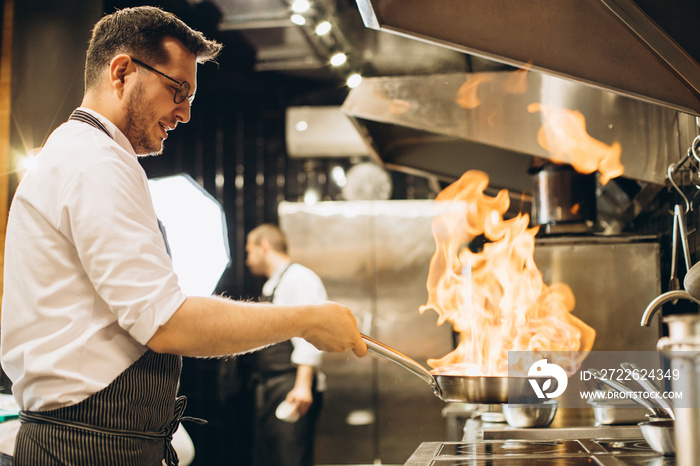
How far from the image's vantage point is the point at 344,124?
15.9 ft

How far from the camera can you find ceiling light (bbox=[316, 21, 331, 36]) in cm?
342

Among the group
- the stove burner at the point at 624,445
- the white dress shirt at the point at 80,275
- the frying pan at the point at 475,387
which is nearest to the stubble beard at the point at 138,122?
the white dress shirt at the point at 80,275

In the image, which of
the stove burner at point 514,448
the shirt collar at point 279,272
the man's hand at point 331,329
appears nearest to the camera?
the man's hand at point 331,329

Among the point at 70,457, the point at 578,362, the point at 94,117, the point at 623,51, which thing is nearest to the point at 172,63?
the point at 94,117

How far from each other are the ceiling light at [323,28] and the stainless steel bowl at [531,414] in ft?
7.41

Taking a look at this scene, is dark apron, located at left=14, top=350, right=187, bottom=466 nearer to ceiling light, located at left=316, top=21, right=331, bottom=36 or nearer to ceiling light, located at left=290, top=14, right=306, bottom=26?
ceiling light, located at left=316, top=21, right=331, bottom=36

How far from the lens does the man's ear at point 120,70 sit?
1217 mm

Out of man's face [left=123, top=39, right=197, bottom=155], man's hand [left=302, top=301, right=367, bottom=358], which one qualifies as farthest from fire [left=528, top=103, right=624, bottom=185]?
man's face [left=123, top=39, right=197, bottom=155]

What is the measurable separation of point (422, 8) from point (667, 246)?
4.78ft

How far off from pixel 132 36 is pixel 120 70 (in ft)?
0.25

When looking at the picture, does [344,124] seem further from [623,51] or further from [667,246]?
[623,51]

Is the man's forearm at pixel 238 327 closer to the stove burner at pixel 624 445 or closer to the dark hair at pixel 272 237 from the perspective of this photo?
the stove burner at pixel 624 445

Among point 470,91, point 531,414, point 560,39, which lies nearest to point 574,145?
point 470,91

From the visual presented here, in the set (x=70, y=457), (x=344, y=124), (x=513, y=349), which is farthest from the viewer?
(x=344, y=124)
